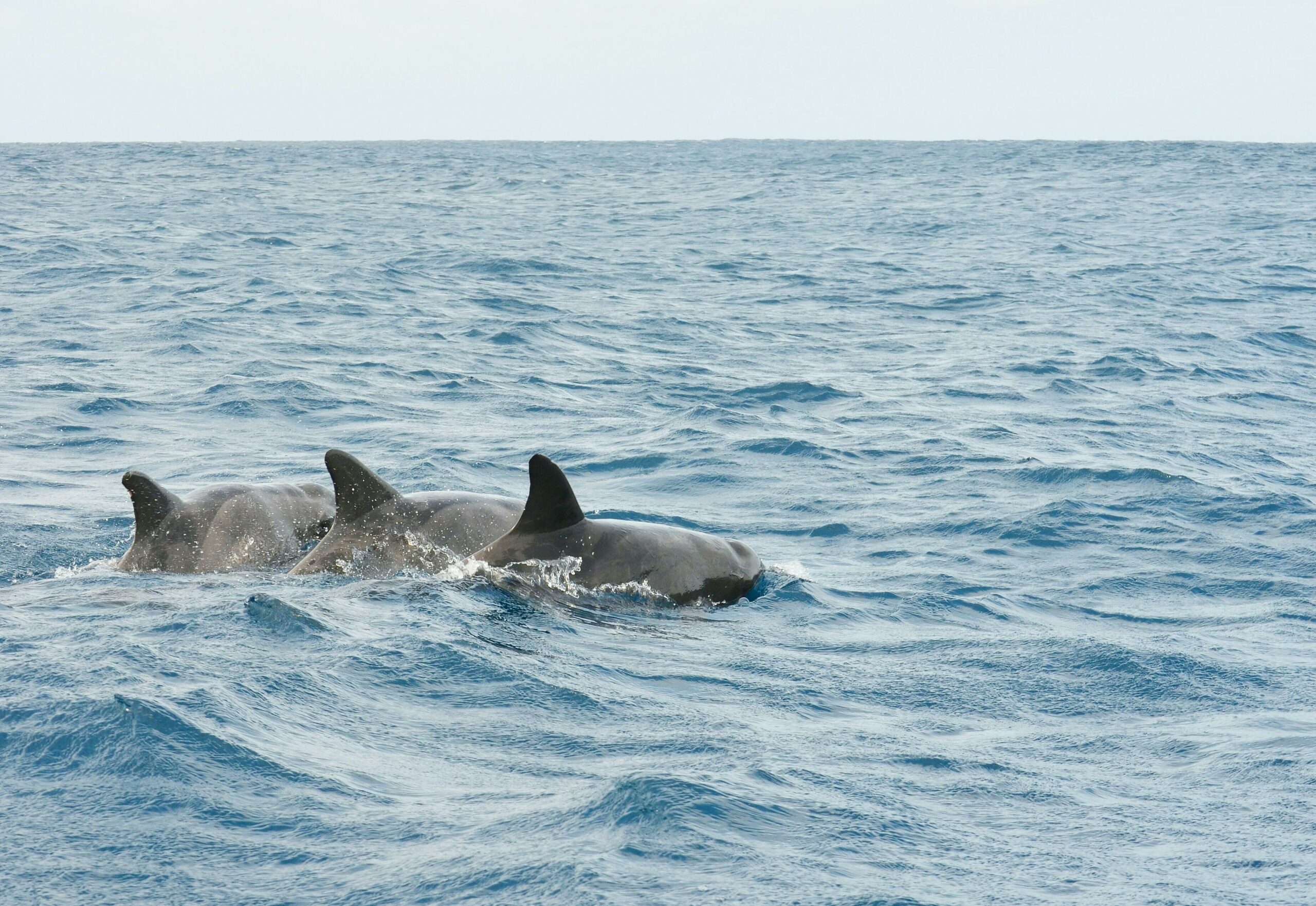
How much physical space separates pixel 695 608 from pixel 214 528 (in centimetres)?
425

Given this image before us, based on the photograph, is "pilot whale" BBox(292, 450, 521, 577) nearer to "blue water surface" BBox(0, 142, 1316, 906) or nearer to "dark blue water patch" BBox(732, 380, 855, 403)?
"blue water surface" BBox(0, 142, 1316, 906)

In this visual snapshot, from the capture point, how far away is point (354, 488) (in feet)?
36.7

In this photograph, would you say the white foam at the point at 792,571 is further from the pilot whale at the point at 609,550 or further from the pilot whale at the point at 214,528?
the pilot whale at the point at 214,528

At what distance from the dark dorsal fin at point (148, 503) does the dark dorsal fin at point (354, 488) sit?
151 cm

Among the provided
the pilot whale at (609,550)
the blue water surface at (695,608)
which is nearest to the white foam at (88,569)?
the blue water surface at (695,608)

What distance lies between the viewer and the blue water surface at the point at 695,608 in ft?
20.9

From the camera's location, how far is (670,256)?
1635 inches

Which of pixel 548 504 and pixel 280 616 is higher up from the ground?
pixel 548 504

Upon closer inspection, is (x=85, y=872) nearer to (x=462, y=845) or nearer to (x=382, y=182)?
(x=462, y=845)

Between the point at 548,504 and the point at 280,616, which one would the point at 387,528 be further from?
the point at 280,616

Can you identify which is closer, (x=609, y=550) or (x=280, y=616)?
(x=280, y=616)

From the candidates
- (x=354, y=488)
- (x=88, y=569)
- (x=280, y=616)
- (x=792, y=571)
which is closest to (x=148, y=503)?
(x=88, y=569)

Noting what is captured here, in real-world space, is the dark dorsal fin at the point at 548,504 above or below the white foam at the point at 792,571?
above

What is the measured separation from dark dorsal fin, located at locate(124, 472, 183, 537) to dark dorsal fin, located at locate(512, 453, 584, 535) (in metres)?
3.21
